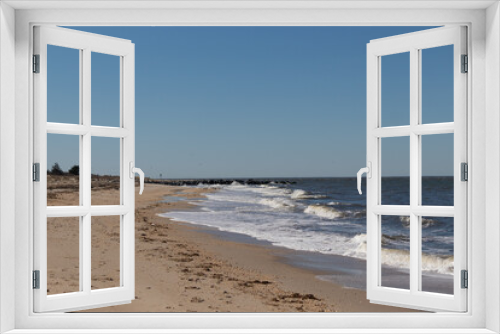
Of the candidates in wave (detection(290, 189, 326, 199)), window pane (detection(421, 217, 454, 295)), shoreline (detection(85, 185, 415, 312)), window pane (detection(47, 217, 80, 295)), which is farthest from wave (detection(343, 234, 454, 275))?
window pane (detection(47, 217, 80, 295))

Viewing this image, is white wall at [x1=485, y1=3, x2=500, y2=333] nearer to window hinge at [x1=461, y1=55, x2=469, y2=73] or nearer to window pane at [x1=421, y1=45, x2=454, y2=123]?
window hinge at [x1=461, y1=55, x2=469, y2=73]

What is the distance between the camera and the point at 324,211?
49.2 feet

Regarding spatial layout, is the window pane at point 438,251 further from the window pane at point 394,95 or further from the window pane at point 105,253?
the window pane at point 105,253

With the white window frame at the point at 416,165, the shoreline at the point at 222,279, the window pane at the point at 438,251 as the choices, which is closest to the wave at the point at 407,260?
the window pane at the point at 438,251

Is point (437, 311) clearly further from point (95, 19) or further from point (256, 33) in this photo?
point (256, 33)

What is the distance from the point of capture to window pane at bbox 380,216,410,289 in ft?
27.6

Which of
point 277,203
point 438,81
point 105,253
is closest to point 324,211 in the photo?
point 277,203

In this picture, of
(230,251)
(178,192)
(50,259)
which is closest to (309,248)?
(230,251)

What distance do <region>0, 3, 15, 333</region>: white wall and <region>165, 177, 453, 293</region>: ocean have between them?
7.04 m

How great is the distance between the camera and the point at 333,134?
1717 centimetres

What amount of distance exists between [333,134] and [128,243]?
15401mm

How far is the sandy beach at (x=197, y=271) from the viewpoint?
28.3 ft

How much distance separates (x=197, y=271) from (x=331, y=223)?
441 centimetres

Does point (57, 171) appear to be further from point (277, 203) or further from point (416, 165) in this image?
point (416, 165)
